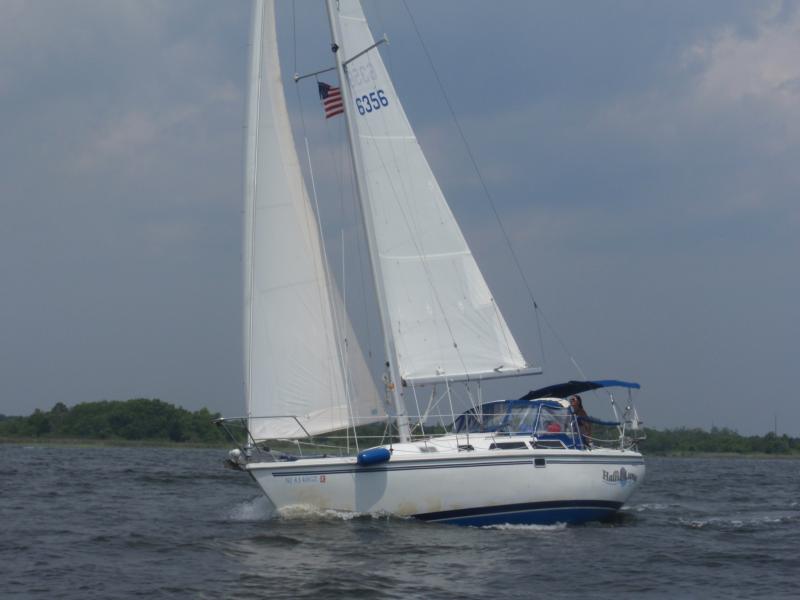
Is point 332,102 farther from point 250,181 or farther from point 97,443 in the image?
point 97,443

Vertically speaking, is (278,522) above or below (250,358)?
below

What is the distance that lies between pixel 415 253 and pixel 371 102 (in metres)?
3.20

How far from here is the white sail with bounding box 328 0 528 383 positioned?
2142 centimetres

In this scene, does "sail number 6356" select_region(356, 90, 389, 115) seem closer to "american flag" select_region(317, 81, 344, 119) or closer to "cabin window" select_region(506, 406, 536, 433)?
"american flag" select_region(317, 81, 344, 119)

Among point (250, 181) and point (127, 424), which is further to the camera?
point (127, 424)

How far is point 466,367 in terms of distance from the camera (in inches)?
850

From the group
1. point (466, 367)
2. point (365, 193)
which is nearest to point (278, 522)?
point (466, 367)

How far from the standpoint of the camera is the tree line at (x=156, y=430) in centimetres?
8112

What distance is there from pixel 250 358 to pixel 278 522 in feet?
10.2

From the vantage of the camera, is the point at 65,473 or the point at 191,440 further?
the point at 191,440

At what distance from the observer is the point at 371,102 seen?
2188 cm

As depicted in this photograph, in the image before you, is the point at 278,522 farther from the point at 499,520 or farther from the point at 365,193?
the point at 365,193

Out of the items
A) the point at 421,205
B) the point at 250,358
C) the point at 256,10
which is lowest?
the point at 250,358

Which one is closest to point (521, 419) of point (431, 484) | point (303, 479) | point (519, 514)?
point (519, 514)
